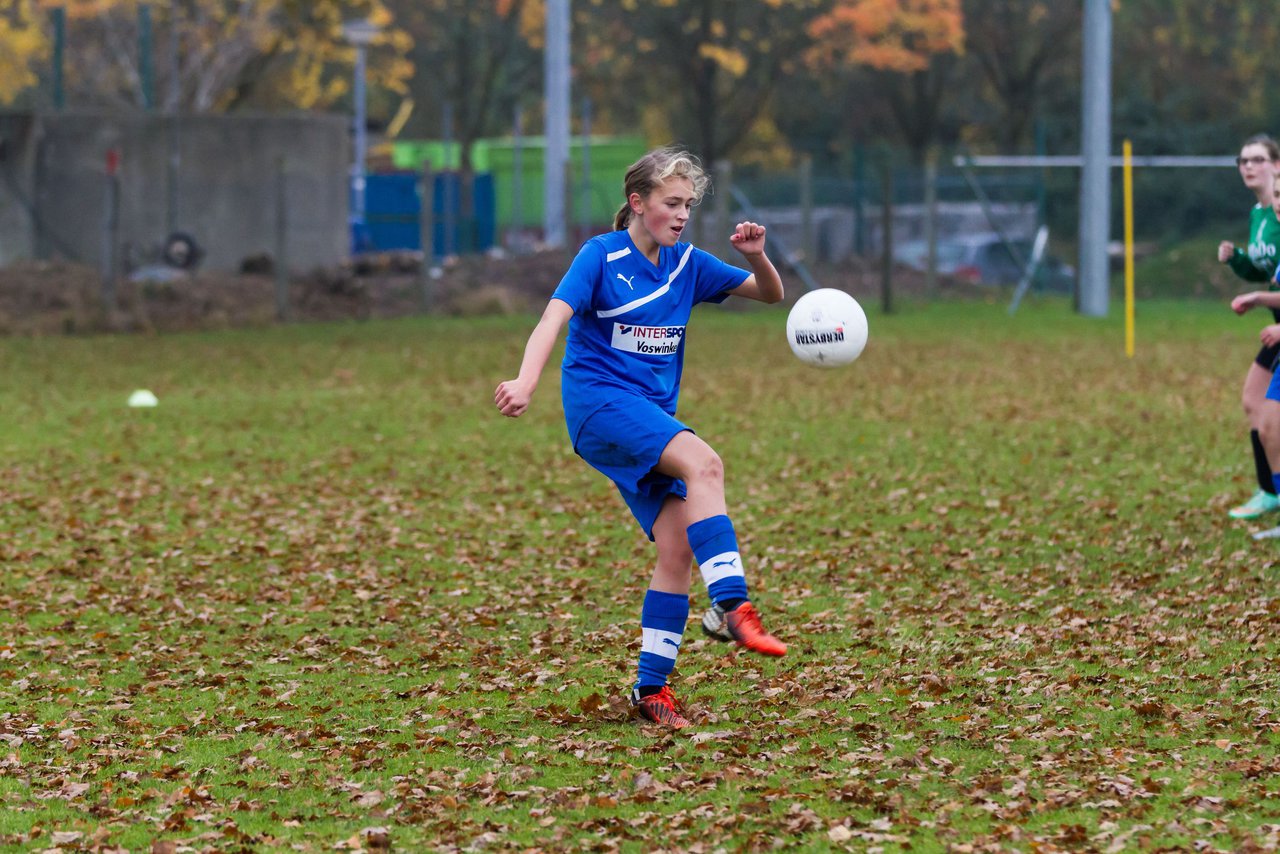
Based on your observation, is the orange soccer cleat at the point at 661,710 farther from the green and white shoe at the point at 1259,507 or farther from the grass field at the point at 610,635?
the green and white shoe at the point at 1259,507

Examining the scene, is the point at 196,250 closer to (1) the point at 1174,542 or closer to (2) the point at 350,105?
(1) the point at 1174,542

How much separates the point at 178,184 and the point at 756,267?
26.1 metres

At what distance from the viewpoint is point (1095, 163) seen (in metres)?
28.6

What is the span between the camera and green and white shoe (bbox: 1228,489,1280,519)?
10547mm

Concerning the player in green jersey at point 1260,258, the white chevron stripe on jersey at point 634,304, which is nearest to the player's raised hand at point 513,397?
the white chevron stripe on jersey at point 634,304

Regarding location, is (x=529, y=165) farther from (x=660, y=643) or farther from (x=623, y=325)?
(x=660, y=643)

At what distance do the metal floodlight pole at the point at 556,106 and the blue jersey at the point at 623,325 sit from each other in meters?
26.6

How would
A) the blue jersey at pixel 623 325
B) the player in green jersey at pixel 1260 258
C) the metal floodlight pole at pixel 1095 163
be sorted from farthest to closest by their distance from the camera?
the metal floodlight pole at pixel 1095 163 → the player in green jersey at pixel 1260 258 → the blue jersey at pixel 623 325

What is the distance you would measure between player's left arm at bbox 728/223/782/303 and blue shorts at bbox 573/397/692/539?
0.58 m

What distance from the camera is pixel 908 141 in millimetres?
48656

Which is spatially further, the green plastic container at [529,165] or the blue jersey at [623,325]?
the green plastic container at [529,165]

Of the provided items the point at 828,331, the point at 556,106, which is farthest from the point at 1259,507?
the point at 556,106

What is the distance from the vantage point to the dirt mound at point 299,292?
2578 cm

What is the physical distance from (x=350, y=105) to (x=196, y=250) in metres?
30.7
